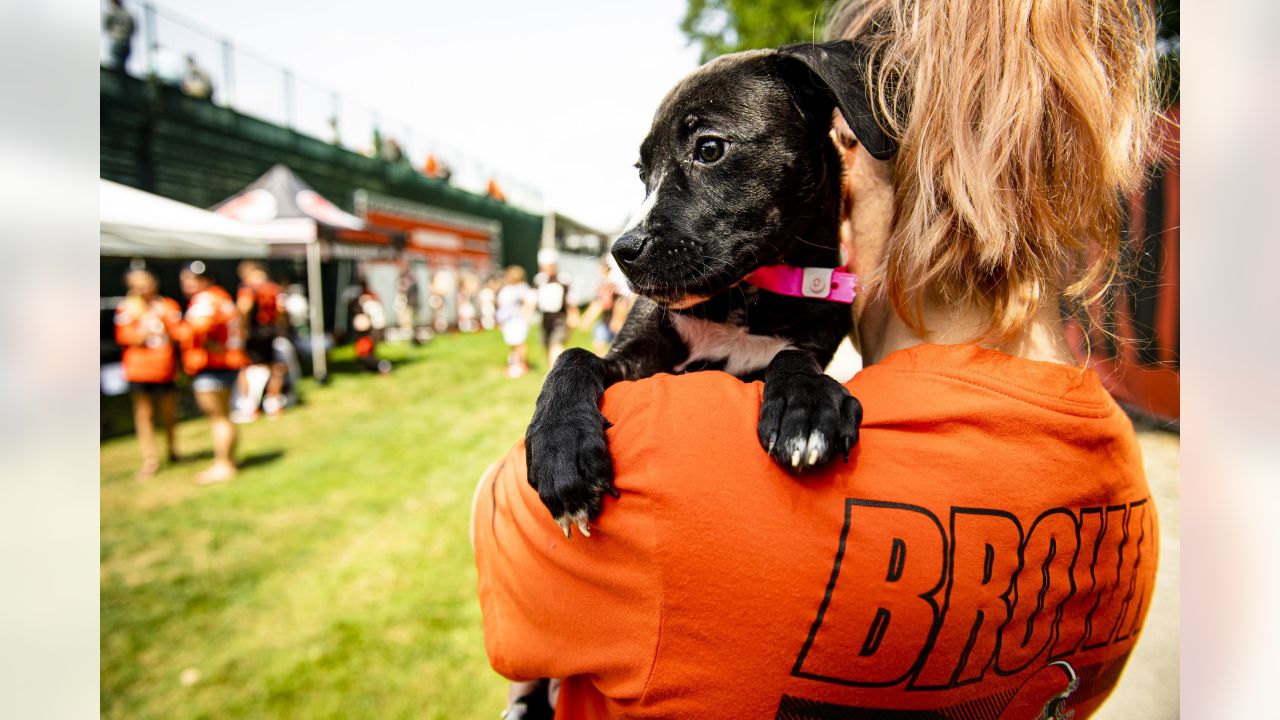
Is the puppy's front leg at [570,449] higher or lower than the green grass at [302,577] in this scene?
higher

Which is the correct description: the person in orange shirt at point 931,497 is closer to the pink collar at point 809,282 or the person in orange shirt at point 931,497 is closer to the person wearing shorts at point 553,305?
the pink collar at point 809,282

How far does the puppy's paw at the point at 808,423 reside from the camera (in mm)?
1076

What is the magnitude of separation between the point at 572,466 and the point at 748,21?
37.9 feet

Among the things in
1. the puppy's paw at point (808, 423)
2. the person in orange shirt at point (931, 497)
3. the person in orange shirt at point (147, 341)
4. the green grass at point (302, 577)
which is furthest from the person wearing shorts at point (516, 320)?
the puppy's paw at point (808, 423)

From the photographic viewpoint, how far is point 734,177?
1.72 meters

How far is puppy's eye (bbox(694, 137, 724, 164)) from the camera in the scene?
1.75 m

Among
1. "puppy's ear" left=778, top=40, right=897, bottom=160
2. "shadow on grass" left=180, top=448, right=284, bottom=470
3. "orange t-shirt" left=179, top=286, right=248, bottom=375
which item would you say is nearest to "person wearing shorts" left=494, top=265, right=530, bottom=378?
"shadow on grass" left=180, top=448, right=284, bottom=470

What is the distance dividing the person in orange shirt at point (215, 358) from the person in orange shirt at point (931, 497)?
25.5 feet

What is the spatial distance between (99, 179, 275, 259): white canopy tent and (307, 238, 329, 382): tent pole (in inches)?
39.2

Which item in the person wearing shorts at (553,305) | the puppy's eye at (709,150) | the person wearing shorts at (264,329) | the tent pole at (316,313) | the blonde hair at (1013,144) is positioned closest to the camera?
the blonde hair at (1013,144)

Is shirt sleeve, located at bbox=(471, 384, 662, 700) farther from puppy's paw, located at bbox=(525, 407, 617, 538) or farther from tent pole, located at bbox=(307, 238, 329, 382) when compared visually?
tent pole, located at bbox=(307, 238, 329, 382)

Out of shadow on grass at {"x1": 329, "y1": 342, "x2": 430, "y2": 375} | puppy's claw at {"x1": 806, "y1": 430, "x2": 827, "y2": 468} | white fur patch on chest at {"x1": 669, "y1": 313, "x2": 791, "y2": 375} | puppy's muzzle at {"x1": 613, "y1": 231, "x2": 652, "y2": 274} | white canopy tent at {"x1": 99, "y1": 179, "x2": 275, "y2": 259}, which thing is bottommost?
shadow on grass at {"x1": 329, "y1": 342, "x2": 430, "y2": 375}

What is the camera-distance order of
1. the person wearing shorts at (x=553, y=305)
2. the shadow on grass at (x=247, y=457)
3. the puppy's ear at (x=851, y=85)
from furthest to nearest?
the person wearing shorts at (x=553, y=305), the shadow on grass at (x=247, y=457), the puppy's ear at (x=851, y=85)

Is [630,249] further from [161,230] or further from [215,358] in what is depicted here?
[161,230]
